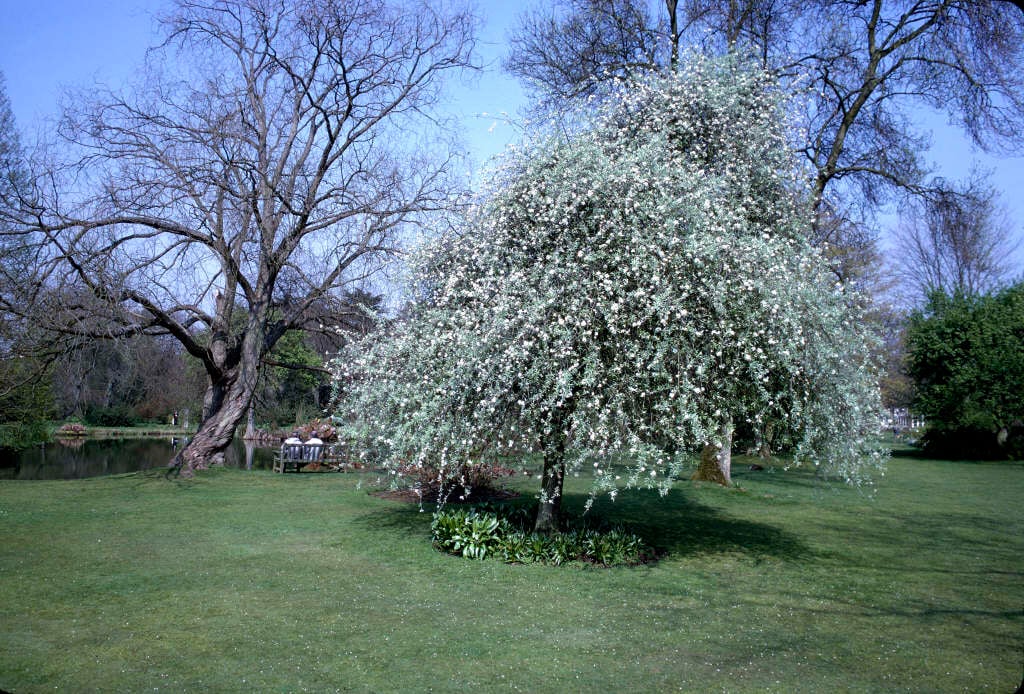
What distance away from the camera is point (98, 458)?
85.7 ft

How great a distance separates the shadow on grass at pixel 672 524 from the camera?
10586 millimetres

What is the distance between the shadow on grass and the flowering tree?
2211 millimetres

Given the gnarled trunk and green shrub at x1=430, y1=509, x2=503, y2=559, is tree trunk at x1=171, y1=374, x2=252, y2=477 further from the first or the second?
green shrub at x1=430, y1=509, x2=503, y2=559

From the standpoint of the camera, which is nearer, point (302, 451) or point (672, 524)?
point (672, 524)

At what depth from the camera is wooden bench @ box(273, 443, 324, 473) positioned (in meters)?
20.4

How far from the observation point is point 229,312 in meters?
17.6

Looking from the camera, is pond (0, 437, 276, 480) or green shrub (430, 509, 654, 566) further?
pond (0, 437, 276, 480)

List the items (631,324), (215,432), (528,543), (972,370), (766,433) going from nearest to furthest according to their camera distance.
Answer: (631,324), (766,433), (528,543), (215,432), (972,370)

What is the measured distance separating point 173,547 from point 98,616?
3.15 meters

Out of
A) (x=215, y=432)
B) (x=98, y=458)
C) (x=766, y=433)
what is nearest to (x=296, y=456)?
(x=215, y=432)

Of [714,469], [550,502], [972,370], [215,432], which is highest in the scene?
[972,370]

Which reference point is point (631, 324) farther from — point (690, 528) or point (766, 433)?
point (690, 528)

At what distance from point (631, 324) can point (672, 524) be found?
594 cm

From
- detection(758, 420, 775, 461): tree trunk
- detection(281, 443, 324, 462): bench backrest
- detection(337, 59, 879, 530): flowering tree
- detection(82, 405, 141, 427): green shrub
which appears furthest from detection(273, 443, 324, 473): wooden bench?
detection(82, 405, 141, 427): green shrub
